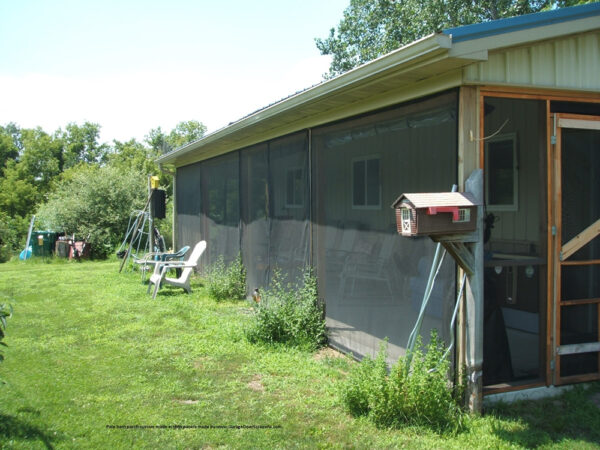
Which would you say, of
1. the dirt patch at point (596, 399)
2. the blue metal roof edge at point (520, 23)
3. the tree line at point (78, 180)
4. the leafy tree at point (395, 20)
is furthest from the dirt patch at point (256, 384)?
the leafy tree at point (395, 20)

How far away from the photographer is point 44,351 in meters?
5.15

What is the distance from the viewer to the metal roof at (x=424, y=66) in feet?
10.2

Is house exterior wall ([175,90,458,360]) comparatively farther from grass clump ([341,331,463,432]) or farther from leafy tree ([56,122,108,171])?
leafy tree ([56,122,108,171])

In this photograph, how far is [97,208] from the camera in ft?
48.6

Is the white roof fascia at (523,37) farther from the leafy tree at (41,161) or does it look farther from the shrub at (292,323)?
the leafy tree at (41,161)

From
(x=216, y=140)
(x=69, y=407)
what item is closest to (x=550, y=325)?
(x=69, y=407)

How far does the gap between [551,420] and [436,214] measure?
1644mm

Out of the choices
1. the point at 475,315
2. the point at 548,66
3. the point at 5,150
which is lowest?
the point at 475,315

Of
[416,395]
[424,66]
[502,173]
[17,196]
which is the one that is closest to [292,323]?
[416,395]

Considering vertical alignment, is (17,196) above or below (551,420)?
above

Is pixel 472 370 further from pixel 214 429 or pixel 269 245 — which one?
pixel 269 245

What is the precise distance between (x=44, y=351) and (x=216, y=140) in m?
4.00

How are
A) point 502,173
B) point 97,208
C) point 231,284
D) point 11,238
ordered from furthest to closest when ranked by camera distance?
1. point 11,238
2. point 97,208
3. point 231,284
4. point 502,173

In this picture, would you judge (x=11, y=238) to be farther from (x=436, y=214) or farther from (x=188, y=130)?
(x=188, y=130)
